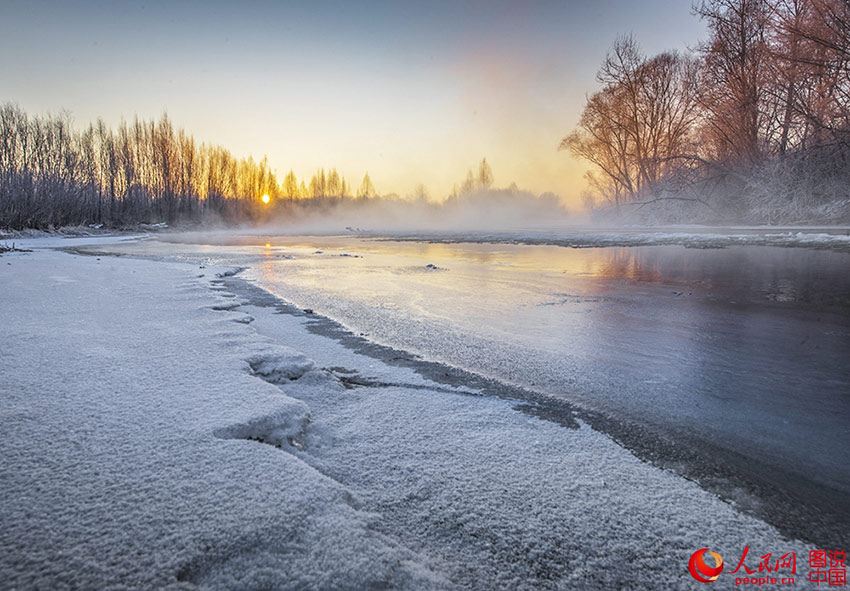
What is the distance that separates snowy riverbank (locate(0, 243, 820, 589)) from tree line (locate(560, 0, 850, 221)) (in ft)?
38.3

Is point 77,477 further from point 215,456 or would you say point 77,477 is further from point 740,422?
point 740,422

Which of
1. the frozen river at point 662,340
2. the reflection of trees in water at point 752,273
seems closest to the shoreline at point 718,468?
the frozen river at point 662,340

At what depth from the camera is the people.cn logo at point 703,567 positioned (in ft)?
3.36

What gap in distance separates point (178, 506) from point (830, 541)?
178cm

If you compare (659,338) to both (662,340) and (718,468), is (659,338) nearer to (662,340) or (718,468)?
(662,340)

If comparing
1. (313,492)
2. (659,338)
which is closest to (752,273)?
(659,338)

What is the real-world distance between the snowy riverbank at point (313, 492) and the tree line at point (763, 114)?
11668mm

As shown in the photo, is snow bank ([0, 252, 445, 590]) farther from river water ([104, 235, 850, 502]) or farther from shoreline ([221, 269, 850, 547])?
river water ([104, 235, 850, 502])

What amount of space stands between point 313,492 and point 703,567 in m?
1.03

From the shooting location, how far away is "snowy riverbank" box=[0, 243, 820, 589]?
3.12 ft

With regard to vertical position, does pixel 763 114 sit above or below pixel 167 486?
above

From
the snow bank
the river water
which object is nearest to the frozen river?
the river water

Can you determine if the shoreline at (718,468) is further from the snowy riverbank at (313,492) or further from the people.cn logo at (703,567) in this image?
the people.cn logo at (703,567)

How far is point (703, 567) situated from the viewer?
1.06 metres
